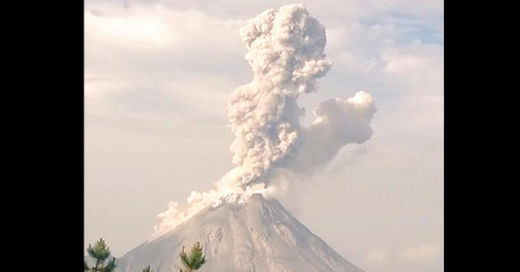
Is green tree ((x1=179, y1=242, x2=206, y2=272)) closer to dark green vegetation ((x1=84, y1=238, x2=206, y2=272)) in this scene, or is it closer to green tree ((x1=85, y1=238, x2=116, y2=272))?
dark green vegetation ((x1=84, y1=238, x2=206, y2=272))

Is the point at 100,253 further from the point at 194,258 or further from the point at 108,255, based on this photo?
the point at 194,258

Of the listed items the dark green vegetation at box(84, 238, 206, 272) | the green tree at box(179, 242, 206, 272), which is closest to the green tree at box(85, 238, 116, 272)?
the dark green vegetation at box(84, 238, 206, 272)

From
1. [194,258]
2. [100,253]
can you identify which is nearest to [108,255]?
[100,253]

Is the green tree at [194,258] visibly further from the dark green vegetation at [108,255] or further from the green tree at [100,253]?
the green tree at [100,253]

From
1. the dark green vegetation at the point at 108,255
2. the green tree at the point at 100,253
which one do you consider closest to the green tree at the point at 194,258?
the dark green vegetation at the point at 108,255
